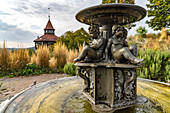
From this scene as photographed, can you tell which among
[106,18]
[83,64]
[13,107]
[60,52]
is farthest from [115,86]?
[60,52]

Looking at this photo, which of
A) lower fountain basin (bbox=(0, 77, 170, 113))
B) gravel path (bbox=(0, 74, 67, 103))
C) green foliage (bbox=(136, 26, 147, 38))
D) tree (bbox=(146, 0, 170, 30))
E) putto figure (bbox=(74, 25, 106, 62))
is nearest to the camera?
lower fountain basin (bbox=(0, 77, 170, 113))

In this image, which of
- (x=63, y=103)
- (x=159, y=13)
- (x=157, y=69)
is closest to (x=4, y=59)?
(x=63, y=103)

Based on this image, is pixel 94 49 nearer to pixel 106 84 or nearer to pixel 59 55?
pixel 106 84

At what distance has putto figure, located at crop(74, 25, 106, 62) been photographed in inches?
77.2

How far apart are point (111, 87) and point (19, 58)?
7.68 metres

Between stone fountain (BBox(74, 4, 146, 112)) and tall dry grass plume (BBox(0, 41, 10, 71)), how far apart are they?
6849 mm

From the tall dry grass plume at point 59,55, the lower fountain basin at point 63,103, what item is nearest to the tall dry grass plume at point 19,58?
the tall dry grass plume at point 59,55

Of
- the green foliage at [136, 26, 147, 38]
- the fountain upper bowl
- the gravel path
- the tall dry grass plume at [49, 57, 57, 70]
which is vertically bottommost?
the gravel path

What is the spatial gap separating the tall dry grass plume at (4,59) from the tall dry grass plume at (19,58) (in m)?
0.28

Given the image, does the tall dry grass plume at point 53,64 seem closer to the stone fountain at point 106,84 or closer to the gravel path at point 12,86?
the gravel path at point 12,86

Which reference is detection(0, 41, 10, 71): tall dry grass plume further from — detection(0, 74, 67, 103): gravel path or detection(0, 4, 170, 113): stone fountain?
detection(0, 4, 170, 113): stone fountain

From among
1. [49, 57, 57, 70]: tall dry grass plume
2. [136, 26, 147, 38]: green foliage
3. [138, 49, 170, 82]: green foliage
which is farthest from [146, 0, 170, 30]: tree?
[49, 57, 57, 70]: tall dry grass plume

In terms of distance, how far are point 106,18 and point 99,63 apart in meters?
0.95

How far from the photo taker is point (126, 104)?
1.80m
